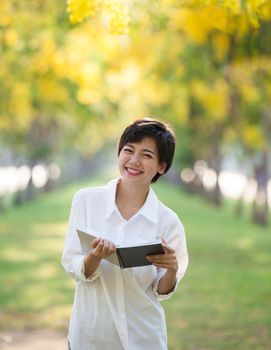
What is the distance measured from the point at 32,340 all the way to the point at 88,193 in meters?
4.88

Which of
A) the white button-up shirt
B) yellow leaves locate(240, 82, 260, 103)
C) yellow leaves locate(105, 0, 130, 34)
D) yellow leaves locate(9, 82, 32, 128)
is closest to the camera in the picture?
the white button-up shirt

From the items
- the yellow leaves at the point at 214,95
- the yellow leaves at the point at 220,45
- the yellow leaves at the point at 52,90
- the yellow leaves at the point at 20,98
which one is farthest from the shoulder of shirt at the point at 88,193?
the yellow leaves at the point at 214,95

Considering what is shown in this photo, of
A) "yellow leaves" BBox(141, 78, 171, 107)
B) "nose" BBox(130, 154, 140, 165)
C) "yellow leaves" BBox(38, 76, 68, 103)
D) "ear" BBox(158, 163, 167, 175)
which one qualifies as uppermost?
"yellow leaves" BBox(141, 78, 171, 107)

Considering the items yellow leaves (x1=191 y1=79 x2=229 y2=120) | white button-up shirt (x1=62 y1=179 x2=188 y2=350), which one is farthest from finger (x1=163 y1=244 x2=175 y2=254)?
yellow leaves (x1=191 y1=79 x2=229 y2=120)

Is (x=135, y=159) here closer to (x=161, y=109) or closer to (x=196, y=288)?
(x=196, y=288)

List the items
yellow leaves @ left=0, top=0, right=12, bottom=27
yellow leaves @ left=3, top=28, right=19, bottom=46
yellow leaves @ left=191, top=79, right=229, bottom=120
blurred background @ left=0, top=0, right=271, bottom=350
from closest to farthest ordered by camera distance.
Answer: blurred background @ left=0, top=0, right=271, bottom=350 → yellow leaves @ left=0, top=0, right=12, bottom=27 → yellow leaves @ left=3, top=28, right=19, bottom=46 → yellow leaves @ left=191, top=79, right=229, bottom=120

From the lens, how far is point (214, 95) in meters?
25.8

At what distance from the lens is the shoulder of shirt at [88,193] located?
392 centimetres

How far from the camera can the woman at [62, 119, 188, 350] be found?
3.87 metres

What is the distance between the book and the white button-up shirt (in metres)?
0.11

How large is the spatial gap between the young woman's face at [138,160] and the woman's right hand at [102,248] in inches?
16.2

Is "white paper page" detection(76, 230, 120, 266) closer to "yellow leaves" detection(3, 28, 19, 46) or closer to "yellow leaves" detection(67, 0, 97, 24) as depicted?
"yellow leaves" detection(67, 0, 97, 24)

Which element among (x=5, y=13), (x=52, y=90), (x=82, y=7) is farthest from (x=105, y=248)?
(x=52, y=90)

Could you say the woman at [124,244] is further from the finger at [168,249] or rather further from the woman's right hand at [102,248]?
the woman's right hand at [102,248]
